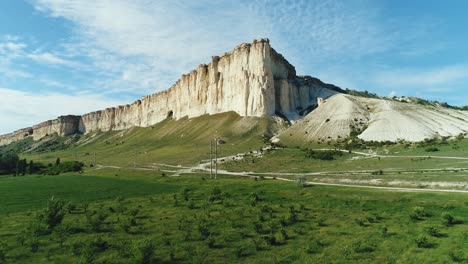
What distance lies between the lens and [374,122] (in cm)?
12094

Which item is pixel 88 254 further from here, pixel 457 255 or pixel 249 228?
pixel 457 255

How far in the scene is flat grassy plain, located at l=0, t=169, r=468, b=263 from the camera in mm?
24156

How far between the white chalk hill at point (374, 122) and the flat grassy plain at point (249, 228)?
7330 centimetres

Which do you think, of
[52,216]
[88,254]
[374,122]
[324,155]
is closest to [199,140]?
[374,122]

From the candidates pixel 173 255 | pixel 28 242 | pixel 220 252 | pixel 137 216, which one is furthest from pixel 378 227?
pixel 28 242

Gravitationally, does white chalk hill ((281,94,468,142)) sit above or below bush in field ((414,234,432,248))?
above

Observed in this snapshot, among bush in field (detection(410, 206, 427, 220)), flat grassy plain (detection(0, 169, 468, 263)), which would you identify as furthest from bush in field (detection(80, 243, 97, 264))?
bush in field (detection(410, 206, 427, 220))

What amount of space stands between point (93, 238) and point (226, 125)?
131m

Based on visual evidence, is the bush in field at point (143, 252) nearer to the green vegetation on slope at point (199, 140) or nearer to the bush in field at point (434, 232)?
the bush in field at point (434, 232)

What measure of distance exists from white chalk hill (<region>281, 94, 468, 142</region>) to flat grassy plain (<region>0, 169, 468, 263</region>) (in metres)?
73.3

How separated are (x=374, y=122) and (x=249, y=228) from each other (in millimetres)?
101519

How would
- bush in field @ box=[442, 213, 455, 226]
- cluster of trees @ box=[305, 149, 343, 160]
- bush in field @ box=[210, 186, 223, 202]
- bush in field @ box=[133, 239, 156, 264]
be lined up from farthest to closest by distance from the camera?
cluster of trees @ box=[305, 149, 343, 160] < bush in field @ box=[210, 186, 223, 202] < bush in field @ box=[442, 213, 455, 226] < bush in field @ box=[133, 239, 156, 264]

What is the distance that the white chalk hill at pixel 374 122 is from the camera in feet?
355

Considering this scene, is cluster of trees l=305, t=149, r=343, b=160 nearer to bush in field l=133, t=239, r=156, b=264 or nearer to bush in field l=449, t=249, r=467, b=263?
bush in field l=449, t=249, r=467, b=263
